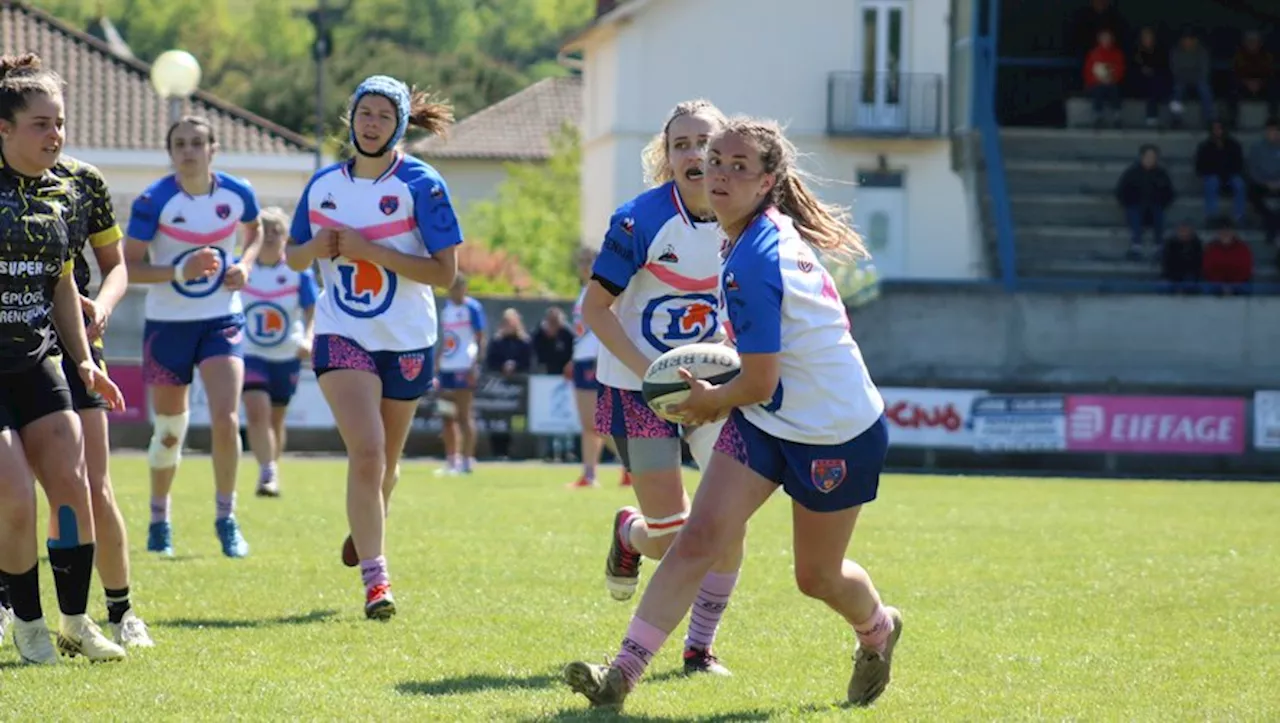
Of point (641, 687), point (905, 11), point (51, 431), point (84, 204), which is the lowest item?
point (641, 687)

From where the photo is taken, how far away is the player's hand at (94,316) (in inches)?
287

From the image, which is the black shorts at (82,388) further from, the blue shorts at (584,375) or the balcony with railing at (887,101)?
the balcony with railing at (887,101)

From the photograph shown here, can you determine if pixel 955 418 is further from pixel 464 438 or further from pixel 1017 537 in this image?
pixel 1017 537

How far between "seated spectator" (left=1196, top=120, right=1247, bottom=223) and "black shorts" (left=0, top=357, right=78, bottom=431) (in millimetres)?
24890

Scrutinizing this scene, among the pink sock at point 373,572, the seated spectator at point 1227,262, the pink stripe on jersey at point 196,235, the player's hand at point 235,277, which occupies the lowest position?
the pink sock at point 373,572

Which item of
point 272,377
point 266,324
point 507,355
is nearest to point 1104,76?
point 507,355

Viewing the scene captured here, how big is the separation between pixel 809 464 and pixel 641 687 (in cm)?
126

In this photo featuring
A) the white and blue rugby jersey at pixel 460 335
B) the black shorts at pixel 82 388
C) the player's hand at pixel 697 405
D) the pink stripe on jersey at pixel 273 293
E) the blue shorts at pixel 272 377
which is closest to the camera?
the player's hand at pixel 697 405

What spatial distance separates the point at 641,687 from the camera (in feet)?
22.3

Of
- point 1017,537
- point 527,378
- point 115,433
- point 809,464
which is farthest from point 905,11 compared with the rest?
point 809,464

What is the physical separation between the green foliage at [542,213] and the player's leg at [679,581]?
53985 millimetres

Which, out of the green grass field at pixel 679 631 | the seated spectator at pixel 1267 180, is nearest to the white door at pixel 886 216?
the seated spectator at pixel 1267 180

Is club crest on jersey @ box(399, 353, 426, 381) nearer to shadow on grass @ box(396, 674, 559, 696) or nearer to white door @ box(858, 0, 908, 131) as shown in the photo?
shadow on grass @ box(396, 674, 559, 696)

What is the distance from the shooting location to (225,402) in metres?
10.9
